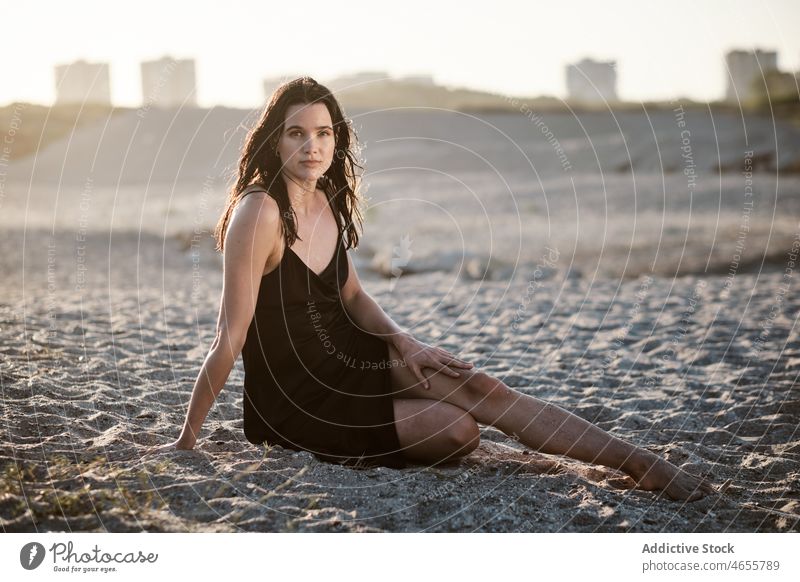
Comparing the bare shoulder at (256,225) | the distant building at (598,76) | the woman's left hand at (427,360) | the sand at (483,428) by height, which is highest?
the distant building at (598,76)

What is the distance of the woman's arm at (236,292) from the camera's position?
289cm

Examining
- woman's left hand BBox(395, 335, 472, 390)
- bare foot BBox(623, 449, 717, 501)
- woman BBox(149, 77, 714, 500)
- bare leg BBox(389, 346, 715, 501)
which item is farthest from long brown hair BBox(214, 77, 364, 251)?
bare foot BBox(623, 449, 717, 501)

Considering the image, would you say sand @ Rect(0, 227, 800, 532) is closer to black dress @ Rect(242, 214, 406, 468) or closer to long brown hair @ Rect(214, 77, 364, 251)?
black dress @ Rect(242, 214, 406, 468)

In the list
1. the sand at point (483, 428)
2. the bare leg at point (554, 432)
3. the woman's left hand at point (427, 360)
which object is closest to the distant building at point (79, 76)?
the sand at point (483, 428)

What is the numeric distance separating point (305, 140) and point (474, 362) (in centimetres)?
216

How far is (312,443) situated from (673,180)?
13.4m

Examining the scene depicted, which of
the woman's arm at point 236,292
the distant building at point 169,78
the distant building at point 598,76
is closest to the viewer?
the woman's arm at point 236,292

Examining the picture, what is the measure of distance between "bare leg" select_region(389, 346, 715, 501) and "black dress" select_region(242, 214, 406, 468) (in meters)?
0.22

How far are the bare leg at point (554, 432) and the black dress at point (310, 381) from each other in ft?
0.72

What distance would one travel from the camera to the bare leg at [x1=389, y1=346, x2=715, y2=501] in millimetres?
2982

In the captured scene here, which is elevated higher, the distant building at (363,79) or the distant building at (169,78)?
the distant building at (169,78)

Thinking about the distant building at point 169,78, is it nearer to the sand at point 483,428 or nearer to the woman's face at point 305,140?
the sand at point 483,428
